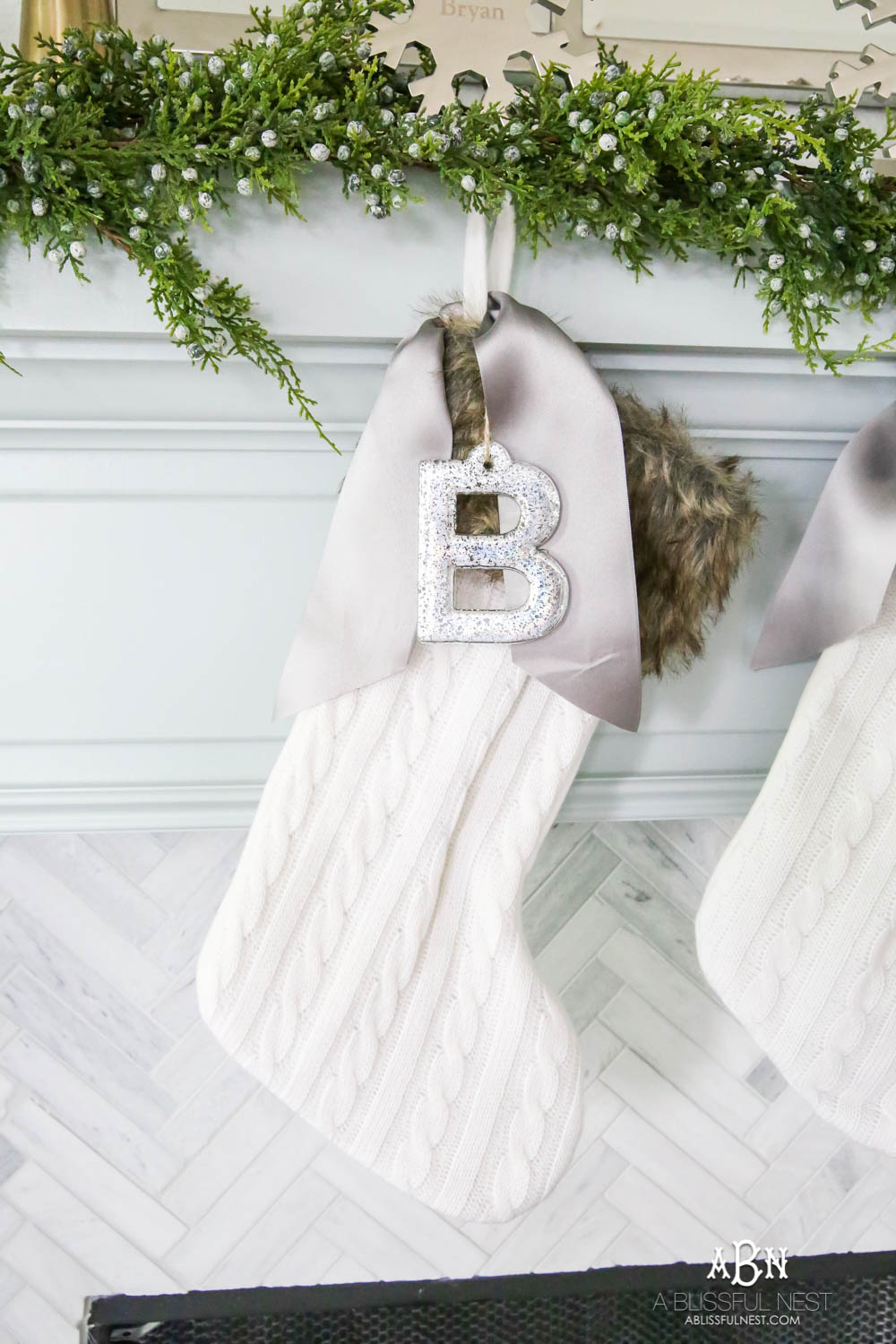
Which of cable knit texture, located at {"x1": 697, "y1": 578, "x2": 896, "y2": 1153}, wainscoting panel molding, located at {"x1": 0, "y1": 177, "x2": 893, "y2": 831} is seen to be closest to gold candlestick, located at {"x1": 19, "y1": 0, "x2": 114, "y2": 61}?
wainscoting panel molding, located at {"x1": 0, "y1": 177, "x2": 893, "y2": 831}

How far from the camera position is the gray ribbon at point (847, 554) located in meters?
0.82

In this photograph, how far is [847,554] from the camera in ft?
2.74

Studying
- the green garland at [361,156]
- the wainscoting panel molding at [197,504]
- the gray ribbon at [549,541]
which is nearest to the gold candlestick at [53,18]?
the green garland at [361,156]

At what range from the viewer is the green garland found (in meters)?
0.67

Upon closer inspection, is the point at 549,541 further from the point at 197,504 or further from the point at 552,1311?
the point at 552,1311

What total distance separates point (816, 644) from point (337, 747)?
1.38 feet

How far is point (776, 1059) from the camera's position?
2.83 ft

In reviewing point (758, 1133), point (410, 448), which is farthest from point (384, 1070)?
point (758, 1133)

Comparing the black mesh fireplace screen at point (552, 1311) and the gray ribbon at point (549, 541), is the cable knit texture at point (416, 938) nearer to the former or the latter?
the gray ribbon at point (549, 541)

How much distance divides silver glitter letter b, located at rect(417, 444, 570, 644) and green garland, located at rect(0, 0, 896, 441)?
0.14 metres

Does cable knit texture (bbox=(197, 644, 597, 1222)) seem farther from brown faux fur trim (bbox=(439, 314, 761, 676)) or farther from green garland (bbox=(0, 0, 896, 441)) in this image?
green garland (bbox=(0, 0, 896, 441))

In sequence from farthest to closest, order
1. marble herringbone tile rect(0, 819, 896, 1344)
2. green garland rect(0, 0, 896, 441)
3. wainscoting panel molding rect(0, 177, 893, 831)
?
marble herringbone tile rect(0, 819, 896, 1344)
wainscoting panel molding rect(0, 177, 893, 831)
green garland rect(0, 0, 896, 441)

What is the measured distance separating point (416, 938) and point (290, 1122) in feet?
1.53

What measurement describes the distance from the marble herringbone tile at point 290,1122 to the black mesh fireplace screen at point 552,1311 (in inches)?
0.8
